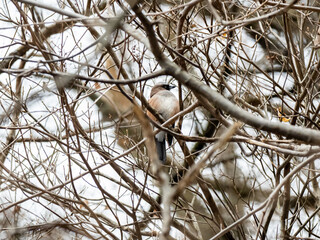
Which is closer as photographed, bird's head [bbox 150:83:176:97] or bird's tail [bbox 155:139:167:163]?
bird's tail [bbox 155:139:167:163]

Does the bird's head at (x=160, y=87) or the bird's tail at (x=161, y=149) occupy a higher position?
the bird's head at (x=160, y=87)

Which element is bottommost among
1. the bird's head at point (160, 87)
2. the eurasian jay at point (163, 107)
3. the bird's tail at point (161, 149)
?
the bird's tail at point (161, 149)

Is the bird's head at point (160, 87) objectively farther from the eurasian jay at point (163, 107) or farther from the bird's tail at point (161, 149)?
the bird's tail at point (161, 149)

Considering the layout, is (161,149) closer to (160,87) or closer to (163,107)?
(163,107)

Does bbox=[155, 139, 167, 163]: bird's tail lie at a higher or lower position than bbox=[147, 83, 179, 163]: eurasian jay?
lower

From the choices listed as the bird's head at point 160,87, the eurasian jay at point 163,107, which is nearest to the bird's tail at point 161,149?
the eurasian jay at point 163,107

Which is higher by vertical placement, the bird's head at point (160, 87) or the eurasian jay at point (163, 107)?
the bird's head at point (160, 87)

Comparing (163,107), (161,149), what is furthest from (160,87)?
(161,149)

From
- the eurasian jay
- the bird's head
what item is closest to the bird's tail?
the eurasian jay

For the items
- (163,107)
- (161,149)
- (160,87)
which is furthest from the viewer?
(160,87)

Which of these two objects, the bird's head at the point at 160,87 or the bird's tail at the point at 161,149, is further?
the bird's head at the point at 160,87

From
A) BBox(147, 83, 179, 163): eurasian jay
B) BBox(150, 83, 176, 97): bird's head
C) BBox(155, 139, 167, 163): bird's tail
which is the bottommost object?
BBox(155, 139, 167, 163): bird's tail

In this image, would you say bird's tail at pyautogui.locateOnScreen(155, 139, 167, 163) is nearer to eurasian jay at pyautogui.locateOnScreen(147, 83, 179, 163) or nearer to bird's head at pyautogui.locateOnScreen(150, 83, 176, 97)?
eurasian jay at pyautogui.locateOnScreen(147, 83, 179, 163)

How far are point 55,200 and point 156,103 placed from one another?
1.63 metres
